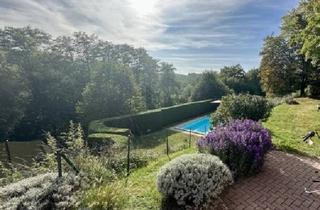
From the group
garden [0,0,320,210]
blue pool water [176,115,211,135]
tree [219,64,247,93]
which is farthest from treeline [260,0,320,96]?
tree [219,64,247,93]

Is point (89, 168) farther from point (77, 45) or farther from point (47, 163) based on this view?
point (77, 45)

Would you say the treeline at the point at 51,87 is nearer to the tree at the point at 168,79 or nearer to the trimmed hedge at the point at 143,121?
the trimmed hedge at the point at 143,121

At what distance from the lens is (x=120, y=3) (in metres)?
6.98

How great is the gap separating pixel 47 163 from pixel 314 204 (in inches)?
208

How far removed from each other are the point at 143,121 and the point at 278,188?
1551cm

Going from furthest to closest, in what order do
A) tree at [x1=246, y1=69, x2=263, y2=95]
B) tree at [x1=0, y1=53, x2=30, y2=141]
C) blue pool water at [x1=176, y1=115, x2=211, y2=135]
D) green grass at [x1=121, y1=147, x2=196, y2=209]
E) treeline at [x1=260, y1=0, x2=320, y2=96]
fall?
tree at [x1=246, y1=69, x2=263, y2=95], treeline at [x1=260, y1=0, x2=320, y2=96], blue pool water at [x1=176, y1=115, x2=211, y2=135], tree at [x1=0, y1=53, x2=30, y2=141], green grass at [x1=121, y1=147, x2=196, y2=209]

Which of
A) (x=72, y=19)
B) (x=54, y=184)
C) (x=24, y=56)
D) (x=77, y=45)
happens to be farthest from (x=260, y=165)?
(x=77, y=45)

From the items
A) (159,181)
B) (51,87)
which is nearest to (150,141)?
(51,87)

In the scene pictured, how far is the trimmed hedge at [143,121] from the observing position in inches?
576

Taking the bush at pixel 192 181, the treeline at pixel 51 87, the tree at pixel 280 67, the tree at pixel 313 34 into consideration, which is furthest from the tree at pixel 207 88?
the bush at pixel 192 181

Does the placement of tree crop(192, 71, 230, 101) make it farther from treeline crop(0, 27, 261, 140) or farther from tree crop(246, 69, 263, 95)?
treeline crop(0, 27, 261, 140)

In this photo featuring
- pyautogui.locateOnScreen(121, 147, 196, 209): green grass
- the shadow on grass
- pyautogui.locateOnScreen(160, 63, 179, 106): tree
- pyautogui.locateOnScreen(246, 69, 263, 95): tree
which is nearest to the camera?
pyautogui.locateOnScreen(121, 147, 196, 209): green grass

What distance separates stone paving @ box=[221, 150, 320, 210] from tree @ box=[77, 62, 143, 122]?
50.5 feet

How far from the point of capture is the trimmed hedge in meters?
14.6
